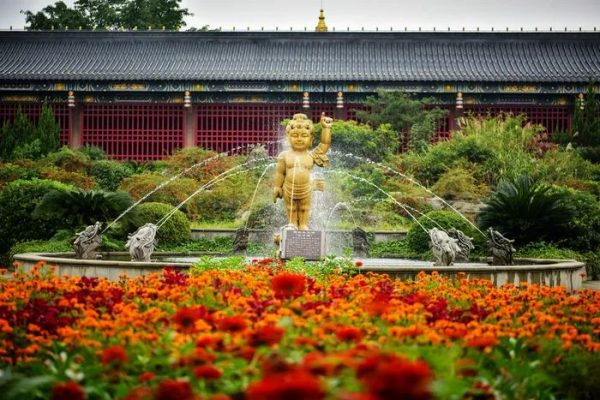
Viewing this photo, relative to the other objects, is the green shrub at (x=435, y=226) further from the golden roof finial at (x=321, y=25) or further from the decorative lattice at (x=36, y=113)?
the golden roof finial at (x=321, y=25)

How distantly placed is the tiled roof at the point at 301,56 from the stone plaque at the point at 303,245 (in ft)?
66.0

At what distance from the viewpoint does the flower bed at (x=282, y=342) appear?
3.93 metres

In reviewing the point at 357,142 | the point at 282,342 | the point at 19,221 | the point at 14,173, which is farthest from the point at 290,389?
the point at 357,142

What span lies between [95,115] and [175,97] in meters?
3.27

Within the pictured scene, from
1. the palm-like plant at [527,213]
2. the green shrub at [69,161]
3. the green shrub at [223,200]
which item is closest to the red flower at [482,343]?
the palm-like plant at [527,213]

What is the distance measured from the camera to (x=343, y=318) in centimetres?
613

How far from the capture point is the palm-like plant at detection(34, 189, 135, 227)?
1817 cm

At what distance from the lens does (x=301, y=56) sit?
3600cm

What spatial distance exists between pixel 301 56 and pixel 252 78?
10.6ft

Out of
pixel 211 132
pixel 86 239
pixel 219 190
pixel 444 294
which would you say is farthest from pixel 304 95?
pixel 444 294

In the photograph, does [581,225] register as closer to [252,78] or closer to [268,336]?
[268,336]

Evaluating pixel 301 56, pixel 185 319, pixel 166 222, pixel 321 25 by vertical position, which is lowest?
pixel 185 319

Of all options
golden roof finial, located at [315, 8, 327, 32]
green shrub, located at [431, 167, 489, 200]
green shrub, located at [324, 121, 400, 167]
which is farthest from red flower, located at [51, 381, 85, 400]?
golden roof finial, located at [315, 8, 327, 32]

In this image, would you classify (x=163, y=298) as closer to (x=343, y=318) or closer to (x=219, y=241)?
(x=343, y=318)
